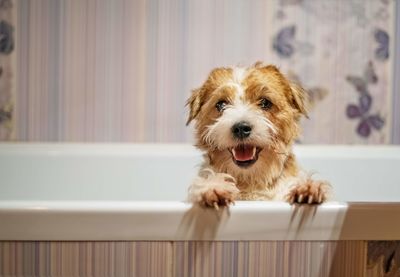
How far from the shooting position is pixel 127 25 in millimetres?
1924

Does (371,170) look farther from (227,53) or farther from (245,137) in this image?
(245,137)

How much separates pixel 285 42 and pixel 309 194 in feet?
3.83

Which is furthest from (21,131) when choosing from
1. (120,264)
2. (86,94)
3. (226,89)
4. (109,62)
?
(120,264)

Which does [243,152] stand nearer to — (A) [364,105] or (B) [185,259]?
(B) [185,259]

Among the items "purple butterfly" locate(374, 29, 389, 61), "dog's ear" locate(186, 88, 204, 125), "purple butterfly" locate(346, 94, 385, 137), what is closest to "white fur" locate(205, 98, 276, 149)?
"dog's ear" locate(186, 88, 204, 125)

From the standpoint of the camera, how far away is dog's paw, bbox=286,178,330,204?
2.99 feet

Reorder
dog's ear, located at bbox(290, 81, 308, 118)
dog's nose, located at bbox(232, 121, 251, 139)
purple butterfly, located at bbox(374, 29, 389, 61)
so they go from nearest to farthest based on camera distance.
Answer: dog's nose, located at bbox(232, 121, 251, 139) < dog's ear, located at bbox(290, 81, 308, 118) < purple butterfly, located at bbox(374, 29, 389, 61)

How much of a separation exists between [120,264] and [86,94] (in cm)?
121

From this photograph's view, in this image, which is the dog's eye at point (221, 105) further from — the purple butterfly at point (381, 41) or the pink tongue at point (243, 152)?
the purple butterfly at point (381, 41)

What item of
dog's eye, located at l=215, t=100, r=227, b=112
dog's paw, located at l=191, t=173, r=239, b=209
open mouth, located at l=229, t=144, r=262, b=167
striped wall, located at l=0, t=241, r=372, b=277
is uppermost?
dog's eye, located at l=215, t=100, r=227, b=112

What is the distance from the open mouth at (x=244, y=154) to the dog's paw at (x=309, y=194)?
9.2 inches

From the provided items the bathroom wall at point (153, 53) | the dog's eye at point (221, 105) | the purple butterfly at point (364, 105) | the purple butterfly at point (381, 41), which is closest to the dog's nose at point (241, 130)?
the dog's eye at point (221, 105)

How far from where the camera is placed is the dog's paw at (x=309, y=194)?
2.99 feet

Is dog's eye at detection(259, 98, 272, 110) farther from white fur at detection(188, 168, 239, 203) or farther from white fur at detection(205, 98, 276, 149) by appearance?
white fur at detection(188, 168, 239, 203)
